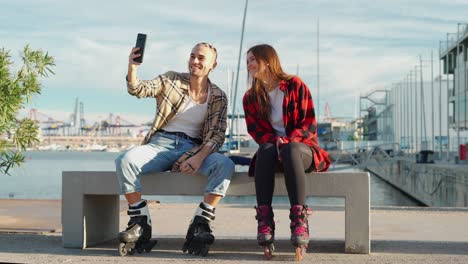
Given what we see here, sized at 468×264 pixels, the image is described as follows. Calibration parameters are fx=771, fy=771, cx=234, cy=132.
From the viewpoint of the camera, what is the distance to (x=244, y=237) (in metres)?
6.38

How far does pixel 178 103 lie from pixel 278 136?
778mm

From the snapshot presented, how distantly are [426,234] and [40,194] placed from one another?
28.3 metres

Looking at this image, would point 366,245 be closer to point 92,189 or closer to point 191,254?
point 191,254

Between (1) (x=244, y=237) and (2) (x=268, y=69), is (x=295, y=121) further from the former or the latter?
(1) (x=244, y=237)

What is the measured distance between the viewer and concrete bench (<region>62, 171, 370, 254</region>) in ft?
16.4

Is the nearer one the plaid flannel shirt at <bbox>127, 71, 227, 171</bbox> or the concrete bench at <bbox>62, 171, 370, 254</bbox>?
the concrete bench at <bbox>62, 171, 370, 254</bbox>

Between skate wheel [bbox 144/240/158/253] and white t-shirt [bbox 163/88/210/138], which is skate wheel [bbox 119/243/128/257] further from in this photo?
white t-shirt [bbox 163/88/210/138]

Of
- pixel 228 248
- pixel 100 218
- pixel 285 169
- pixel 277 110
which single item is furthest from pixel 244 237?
pixel 285 169

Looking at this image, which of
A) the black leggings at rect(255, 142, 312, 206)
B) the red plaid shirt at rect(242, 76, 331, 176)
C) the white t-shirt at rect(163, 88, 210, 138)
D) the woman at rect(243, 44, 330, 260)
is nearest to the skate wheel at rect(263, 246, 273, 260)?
the woman at rect(243, 44, 330, 260)

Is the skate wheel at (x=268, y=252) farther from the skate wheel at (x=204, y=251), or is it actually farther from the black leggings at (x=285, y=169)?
the skate wheel at (x=204, y=251)

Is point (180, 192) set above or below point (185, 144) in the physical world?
below

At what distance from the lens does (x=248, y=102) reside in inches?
201

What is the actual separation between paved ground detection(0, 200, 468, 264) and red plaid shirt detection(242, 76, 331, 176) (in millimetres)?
659

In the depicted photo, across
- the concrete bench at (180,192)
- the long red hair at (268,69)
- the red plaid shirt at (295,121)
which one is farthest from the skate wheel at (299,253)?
the long red hair at (268,69)
